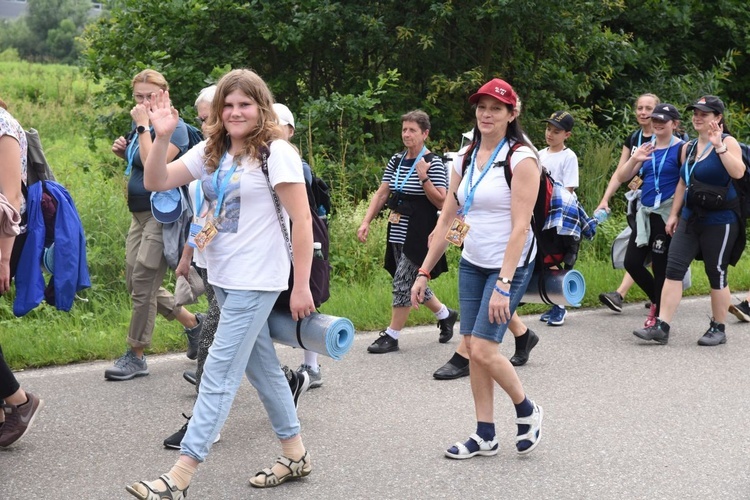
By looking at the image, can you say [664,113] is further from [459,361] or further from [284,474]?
[284,474]

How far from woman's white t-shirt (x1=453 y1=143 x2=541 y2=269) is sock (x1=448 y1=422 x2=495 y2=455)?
0.78m

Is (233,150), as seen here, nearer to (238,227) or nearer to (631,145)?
(238,227)

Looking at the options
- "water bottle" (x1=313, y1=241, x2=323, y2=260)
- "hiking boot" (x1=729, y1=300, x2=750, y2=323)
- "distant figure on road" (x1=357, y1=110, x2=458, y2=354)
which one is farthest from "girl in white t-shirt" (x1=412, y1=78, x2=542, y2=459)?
"hiking boot" (x1=729, y1=300, x2=750, y2=323)

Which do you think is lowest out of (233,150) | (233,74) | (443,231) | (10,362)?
(10,362)

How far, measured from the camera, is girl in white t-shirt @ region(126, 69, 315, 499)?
4.07m

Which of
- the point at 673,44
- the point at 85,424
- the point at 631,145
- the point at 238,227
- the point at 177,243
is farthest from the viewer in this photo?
the point at 673,44

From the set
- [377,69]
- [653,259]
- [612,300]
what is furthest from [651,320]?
[377,69]

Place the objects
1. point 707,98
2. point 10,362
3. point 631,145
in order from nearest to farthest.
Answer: point 10,362, point 707,98, point 631,145

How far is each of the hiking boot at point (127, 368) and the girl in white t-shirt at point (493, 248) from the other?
2.29 metres

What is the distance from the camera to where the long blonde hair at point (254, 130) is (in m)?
4.10

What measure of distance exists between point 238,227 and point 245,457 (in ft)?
4.26

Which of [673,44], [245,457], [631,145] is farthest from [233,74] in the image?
[673,44]

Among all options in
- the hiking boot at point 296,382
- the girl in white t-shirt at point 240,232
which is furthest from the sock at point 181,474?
the hiking boot at point 296,382

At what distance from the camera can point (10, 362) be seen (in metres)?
6.38
